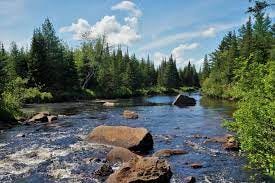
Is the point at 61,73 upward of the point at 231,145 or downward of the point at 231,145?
upward

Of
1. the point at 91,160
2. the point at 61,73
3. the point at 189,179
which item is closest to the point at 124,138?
the point at 91,160

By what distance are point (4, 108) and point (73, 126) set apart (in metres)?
8.70

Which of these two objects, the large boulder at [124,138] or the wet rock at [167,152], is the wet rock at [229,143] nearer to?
the wet rock at [167,152]

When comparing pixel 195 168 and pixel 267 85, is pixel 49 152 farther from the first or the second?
pixel 267 85

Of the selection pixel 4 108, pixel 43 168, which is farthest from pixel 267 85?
pixel 4 108

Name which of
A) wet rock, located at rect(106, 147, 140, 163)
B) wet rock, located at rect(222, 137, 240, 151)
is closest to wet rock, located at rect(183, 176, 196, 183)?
wet rock, located at rect(106, 147, 140, 163)

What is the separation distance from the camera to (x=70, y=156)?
27.1 m

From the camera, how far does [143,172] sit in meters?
20.1

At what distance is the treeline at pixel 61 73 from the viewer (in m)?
79.1

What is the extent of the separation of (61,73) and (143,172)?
7546cm

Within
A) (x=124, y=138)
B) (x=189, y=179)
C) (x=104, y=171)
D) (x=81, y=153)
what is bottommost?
(x=189, y=179)

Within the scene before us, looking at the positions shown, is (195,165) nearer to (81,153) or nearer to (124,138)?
(124,138)

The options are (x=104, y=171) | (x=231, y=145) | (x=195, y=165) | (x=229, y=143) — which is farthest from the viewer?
(x=229, y=143)

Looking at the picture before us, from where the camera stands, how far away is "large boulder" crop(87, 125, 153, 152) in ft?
95.8
